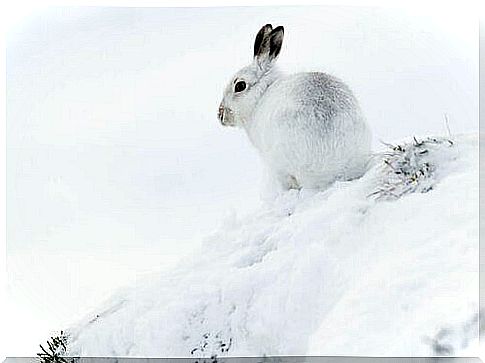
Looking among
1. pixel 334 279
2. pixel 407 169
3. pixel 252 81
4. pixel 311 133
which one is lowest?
pixel 334 279

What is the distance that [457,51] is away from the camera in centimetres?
238

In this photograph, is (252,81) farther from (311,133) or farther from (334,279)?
(334,279)

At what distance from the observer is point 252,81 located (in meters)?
2.38

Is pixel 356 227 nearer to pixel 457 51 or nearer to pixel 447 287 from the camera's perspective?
pixel 447 287

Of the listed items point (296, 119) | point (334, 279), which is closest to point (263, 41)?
point (296, 119)

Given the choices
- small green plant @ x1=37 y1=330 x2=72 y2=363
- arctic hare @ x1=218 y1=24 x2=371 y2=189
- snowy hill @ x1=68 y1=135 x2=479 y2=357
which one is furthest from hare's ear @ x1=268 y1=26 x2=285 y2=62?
small green plant @ x1=37 y1=330 x2=72 y2=363

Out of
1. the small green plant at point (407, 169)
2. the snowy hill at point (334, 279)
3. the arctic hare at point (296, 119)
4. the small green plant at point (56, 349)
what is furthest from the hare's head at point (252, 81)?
the small green plant at point (56, 349)

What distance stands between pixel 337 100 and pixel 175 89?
399 millimetres

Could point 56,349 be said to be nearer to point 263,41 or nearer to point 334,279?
point 334,279

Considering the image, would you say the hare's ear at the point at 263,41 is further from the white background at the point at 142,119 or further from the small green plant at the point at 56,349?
the small green plant at the point at 56,349

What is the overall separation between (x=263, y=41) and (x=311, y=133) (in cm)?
25

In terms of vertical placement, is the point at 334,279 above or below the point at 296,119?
below

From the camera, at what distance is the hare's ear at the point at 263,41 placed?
7.78ft

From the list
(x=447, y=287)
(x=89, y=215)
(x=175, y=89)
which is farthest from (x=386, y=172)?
(x=89, y=215)
